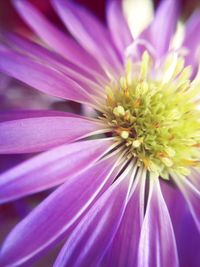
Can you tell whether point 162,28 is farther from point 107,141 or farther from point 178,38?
point 107,141

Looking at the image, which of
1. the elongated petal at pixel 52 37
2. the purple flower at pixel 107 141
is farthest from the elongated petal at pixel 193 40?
the elongated petal at pixel 52 37

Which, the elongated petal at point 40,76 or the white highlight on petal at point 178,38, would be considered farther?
the white highlight on petal at point 178,38

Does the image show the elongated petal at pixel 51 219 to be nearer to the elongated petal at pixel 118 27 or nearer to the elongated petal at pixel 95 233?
the elongated petal at pixel 95 233

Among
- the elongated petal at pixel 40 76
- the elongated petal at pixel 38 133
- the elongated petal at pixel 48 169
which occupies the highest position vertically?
the elongated petal at pixel 40 76

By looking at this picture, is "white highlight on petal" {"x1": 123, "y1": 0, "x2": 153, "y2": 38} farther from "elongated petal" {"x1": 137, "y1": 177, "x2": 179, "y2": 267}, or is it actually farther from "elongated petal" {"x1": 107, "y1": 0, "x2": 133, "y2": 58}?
"elongated petal" {"x1": 137, "y1": 177, "x2": 179, "y2": 267}

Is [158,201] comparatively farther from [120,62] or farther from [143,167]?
[120,62]

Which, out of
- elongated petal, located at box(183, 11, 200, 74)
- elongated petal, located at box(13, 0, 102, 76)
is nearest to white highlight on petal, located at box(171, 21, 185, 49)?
elongated petal, located at box(183, 11, 200, 74)
